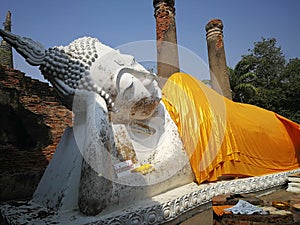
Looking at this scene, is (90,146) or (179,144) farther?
Result: (179,144)

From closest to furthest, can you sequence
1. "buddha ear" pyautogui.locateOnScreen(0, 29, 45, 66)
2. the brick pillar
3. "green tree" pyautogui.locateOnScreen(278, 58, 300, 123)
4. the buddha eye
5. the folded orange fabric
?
the folded orange fabric < "buddha ear" pyautogui.locateOnScreen(0, 29, 45, 66) < the buddha eye < the brick pillar < "green tree" pyautogui.locateOnScreen(278, 58, 300, 123)

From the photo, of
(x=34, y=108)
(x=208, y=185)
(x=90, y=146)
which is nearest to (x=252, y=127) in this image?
(x=208, y=185)

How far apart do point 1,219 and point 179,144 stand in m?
1.46

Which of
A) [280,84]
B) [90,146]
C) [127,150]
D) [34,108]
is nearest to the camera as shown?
[90,146]

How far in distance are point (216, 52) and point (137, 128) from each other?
6807 millimetres

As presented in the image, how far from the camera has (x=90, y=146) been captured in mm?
1453

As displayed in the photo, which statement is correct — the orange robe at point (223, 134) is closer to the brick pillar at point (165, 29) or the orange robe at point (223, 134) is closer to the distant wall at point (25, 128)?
the distant wall at point (25, 128)

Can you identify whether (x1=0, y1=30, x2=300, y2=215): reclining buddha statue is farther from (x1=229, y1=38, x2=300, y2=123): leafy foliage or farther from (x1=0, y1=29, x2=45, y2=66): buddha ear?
(x1=229, y1=38, x2=300, y2=123): leafy foliage

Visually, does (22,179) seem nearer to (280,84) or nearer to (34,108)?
(34,108)

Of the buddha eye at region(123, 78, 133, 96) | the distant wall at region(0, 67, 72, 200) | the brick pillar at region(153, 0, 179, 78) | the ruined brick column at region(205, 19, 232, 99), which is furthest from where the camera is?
the ruined brick column at region(205, 19, 232, 99)

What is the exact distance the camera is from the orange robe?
2293 millimetres

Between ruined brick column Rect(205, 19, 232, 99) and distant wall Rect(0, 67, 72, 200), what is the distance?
4.98 meters

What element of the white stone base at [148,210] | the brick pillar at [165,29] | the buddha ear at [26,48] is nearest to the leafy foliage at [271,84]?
the brick pillar at [165,29]

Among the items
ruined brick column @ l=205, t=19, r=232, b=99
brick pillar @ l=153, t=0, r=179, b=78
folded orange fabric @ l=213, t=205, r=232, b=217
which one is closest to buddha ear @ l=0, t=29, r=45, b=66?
folded orange fabric @ l=213, t=205, r=232, b=217
